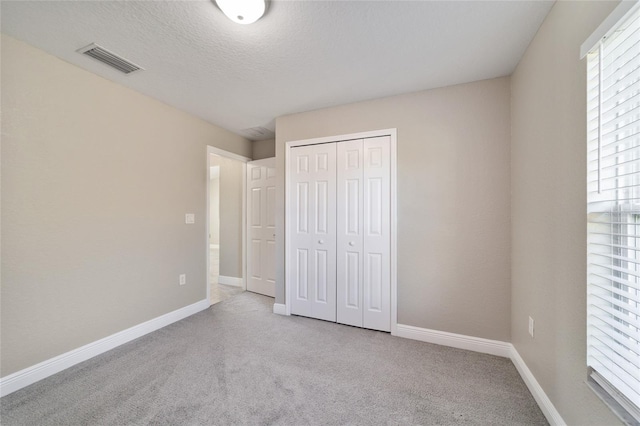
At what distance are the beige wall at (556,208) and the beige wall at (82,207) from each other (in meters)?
3.48

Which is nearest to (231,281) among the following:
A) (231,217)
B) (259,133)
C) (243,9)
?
(231,217)

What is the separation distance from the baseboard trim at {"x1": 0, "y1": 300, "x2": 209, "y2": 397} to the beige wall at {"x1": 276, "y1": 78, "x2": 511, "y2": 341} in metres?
2.62

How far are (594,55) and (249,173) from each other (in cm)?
389

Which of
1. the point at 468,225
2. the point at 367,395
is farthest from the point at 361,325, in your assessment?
the point at 468,225

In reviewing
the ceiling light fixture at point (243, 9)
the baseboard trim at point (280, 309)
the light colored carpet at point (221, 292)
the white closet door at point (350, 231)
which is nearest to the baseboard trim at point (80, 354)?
the light colored carpet at point (221, 292)

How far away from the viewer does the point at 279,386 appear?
186cm

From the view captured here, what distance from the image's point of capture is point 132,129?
2627 millimetres

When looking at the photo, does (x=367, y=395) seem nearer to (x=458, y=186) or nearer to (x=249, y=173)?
(x=458, y=186)

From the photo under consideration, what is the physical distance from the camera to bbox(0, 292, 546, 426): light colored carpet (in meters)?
1.59

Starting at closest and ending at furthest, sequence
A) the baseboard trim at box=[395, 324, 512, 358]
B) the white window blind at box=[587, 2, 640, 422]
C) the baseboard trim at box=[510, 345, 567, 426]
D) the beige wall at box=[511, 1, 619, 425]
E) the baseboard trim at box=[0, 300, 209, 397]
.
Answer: the white window blind at box=[587, 2, 640, 422] → the beige wall at box=[511, 1, 619, 425] → the baseboard trim at box=[510, 345, 567, 426] → the baseboard trim at box=[0, 300, 209, 397] → the baseboard trim at box=[395, 324, 512, 358]

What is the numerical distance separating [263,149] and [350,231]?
2318 mm

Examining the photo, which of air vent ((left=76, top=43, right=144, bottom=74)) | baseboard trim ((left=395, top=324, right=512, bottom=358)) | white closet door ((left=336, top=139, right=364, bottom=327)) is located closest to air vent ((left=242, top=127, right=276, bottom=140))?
white closet door ((left=336, top=139, right=364, bottom=327))

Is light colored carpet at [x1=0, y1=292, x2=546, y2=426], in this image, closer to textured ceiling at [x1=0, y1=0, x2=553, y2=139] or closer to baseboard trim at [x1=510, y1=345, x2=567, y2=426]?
baseboard trim at [x1=510, y1=345, x2=567, y2=426]

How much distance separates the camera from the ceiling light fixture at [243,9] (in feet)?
4.81
